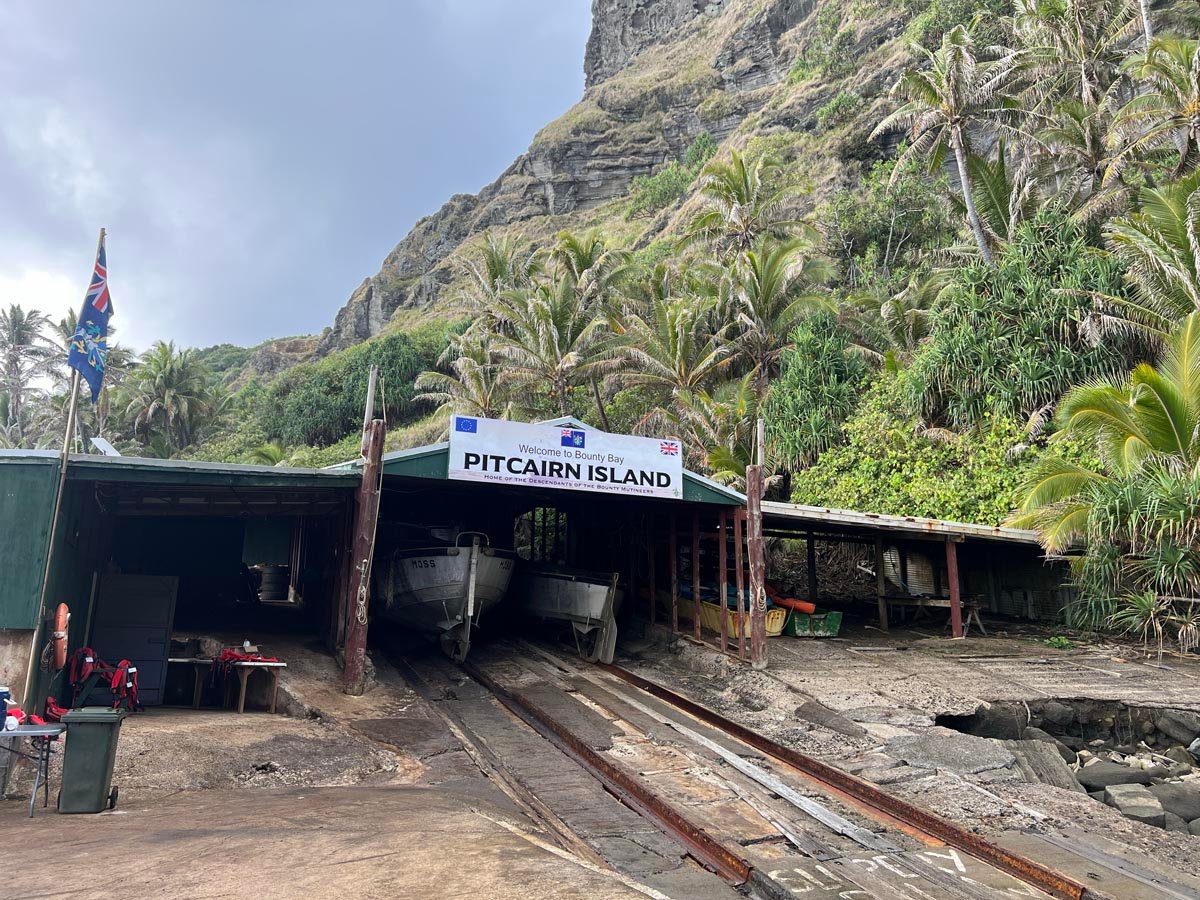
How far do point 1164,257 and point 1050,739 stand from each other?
13081mm

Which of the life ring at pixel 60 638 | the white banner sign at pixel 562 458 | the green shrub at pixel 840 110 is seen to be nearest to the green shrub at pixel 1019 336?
the white banner sign at pixel 562 458

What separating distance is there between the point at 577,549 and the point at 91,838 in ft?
→ 55.5

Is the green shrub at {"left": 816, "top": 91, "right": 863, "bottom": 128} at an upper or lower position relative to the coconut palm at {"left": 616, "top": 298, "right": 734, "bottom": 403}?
upper

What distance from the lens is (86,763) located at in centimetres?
657

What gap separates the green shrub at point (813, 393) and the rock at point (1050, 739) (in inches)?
583

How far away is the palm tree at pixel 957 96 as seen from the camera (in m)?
24.5

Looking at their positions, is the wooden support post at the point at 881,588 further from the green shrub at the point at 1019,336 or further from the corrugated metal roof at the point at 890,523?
the green shrub at the point at 1019,336

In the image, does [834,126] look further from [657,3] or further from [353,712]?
[657,3]

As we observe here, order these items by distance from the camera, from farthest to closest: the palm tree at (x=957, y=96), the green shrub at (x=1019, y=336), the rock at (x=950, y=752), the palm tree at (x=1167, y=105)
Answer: the palm tree at (x=957, y=96)
the palm tree at (x=1167, y=105)
the green shrub at (x=1019, y=336)
the rock at (x=950, y=752)

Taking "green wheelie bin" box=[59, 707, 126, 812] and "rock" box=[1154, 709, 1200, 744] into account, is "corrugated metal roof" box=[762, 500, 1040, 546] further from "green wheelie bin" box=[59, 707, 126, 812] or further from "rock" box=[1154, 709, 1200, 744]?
"green wheelie bin" box=[59, 707, 126, 812]

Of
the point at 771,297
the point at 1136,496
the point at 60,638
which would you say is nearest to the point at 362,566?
the point at 60,638

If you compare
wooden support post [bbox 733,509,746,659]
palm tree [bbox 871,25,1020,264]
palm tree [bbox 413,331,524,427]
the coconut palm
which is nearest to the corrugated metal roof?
wooden support post [bbox 733,509,746,659]

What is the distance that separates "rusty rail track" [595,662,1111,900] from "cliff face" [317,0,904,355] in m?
57.5

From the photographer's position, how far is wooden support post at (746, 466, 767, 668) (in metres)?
14.0
